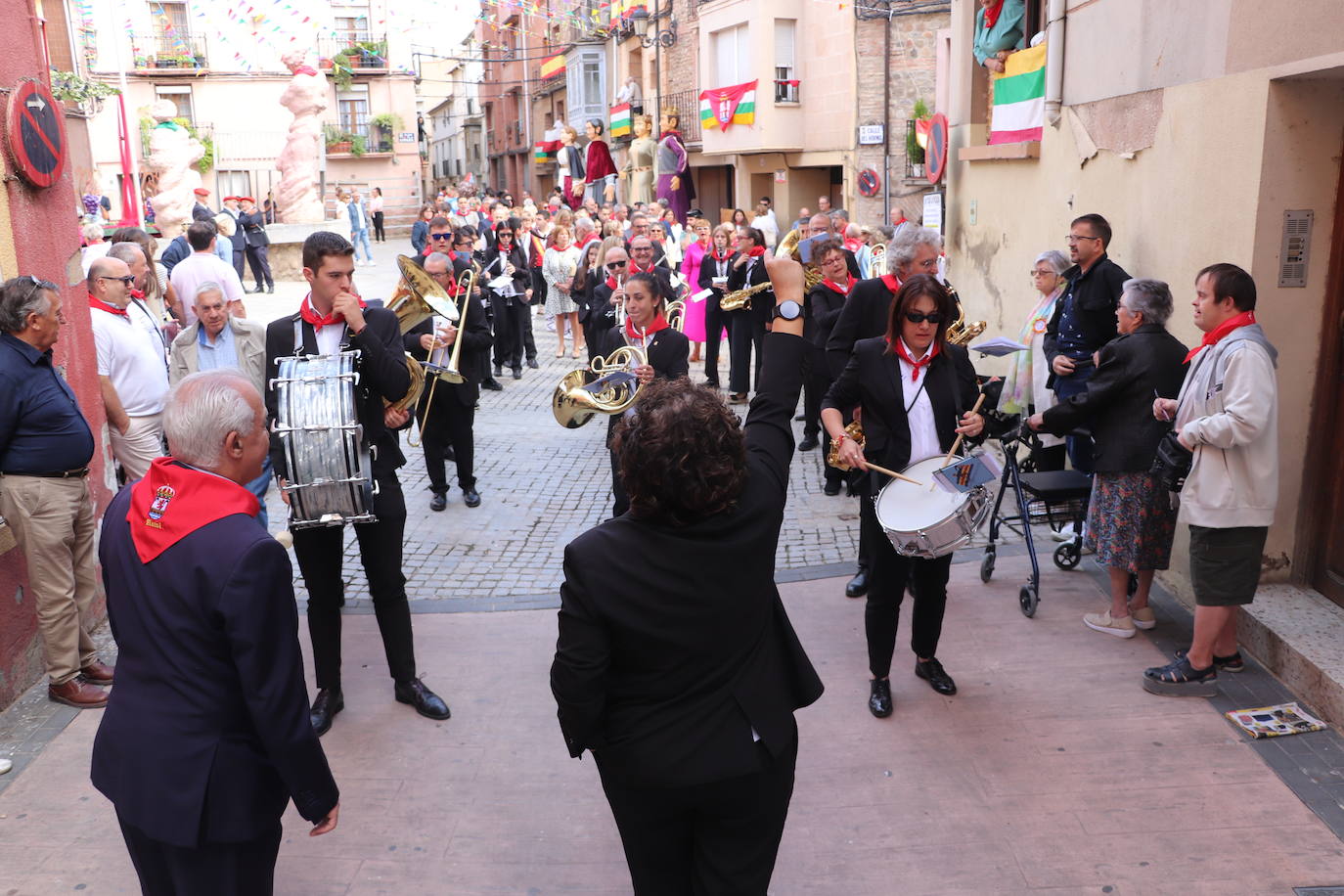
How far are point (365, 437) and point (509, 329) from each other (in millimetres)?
9392

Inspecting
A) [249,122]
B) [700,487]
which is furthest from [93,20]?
[700,487]

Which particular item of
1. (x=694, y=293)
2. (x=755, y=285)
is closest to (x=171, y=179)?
(x=694, y=293)

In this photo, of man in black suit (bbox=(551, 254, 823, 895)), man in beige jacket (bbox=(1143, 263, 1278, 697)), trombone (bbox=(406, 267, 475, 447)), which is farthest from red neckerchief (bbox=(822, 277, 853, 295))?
man in black suit (bbox=(551, 254, 823, 895))

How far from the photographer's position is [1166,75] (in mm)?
6035

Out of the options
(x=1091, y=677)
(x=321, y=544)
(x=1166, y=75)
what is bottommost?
(x=1091, y=677)

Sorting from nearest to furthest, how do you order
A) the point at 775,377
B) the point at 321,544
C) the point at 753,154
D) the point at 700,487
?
the point at 700,487 < the point at 775,377 < the point at 321,544 < the point at 753,154

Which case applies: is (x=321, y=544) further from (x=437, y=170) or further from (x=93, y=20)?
(x=437, y=170)

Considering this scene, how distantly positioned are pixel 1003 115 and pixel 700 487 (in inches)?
307

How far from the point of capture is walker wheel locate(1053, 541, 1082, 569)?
6.27 meters

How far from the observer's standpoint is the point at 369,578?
4.69 meters

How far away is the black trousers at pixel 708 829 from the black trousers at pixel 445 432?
5.94 m

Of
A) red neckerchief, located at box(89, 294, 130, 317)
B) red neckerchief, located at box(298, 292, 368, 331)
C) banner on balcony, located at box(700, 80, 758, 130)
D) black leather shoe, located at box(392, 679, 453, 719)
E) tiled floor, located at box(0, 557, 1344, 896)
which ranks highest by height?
banner on balcony, located at box(700, 80, 758, 130)

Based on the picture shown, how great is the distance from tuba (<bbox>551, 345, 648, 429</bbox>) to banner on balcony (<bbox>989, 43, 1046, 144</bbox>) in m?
4.14

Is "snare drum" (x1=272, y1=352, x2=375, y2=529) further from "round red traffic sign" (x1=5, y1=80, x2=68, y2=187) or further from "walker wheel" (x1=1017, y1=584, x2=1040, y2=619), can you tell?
"walker wheel" (x1=1017, y1=584, x2=1040, y2=619)
